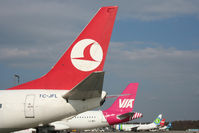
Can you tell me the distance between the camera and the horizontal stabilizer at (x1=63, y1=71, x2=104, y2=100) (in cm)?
753

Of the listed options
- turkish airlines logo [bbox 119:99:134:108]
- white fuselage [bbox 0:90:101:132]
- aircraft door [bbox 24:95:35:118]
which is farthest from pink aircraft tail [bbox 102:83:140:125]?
aircraft door [bbox 24:95:35:118]

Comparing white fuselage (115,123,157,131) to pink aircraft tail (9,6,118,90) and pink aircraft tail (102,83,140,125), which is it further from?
pink aircraft tail (9,6,118,90)

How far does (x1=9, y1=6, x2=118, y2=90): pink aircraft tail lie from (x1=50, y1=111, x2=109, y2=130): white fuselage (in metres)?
18.1

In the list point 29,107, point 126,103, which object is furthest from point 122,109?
point 29,107

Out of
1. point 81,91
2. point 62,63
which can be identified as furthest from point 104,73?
point 62,63

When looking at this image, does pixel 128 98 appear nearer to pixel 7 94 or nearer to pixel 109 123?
pixel 109 123

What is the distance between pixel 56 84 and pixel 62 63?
79 cm

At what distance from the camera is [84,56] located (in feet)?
32.3

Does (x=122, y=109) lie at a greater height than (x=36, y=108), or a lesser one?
lesser

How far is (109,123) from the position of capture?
30562mm

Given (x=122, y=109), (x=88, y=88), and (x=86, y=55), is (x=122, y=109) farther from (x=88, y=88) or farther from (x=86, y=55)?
(x=88, y=88)

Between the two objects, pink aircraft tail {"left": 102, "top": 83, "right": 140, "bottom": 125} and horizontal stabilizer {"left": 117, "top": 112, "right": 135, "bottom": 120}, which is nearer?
pink aircraft tail {"left": 102, "top": 83, "right": 140, "bottom": 125}

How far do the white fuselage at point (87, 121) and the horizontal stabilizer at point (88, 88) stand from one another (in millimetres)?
19229

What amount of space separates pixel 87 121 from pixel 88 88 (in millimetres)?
21409
